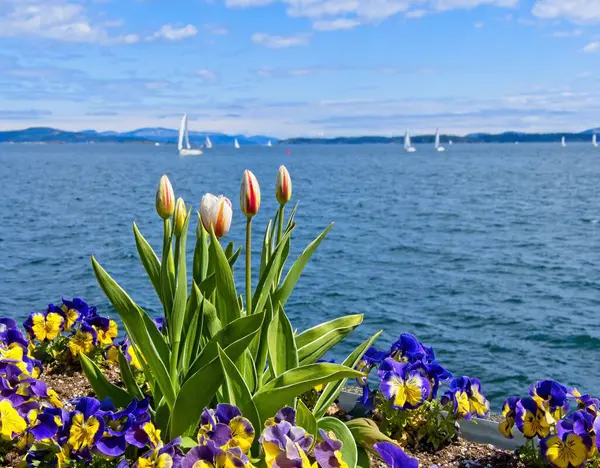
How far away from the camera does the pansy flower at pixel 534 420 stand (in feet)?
10.3

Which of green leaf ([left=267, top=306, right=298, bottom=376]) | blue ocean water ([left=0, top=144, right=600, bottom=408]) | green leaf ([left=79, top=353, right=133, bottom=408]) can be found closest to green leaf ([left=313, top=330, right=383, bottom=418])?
green leaf ([left=267, top=306, right=298, bottom=376])

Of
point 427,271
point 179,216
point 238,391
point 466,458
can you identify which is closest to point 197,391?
point 238,391

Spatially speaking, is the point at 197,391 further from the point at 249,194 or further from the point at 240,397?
the point at 249,194

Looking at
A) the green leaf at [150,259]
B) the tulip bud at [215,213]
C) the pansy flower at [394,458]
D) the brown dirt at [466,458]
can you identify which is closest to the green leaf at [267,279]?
the tulip bud at [215,213]

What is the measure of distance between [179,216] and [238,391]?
84 cm

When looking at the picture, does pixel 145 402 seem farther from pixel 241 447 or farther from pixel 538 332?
pixel 538 332

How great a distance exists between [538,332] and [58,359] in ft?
24.2

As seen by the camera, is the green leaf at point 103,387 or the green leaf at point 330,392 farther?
the green leaf at point 330,392

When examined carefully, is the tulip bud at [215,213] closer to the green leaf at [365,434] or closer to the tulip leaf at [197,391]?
the tulip leaf at [197,391]

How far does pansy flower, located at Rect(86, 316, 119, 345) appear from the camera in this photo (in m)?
4.43

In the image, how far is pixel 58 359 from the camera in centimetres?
443

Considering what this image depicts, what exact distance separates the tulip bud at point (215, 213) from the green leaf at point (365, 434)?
111 cm

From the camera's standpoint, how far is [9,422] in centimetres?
280

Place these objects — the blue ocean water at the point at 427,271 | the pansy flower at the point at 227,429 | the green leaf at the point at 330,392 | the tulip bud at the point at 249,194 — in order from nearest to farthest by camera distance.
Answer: the pansy flower at the point at 227,429 → the tulip bud at the point at 249,194 → the green leaf at the point at 330,392 → the blue ocean water at the point at 427,271
